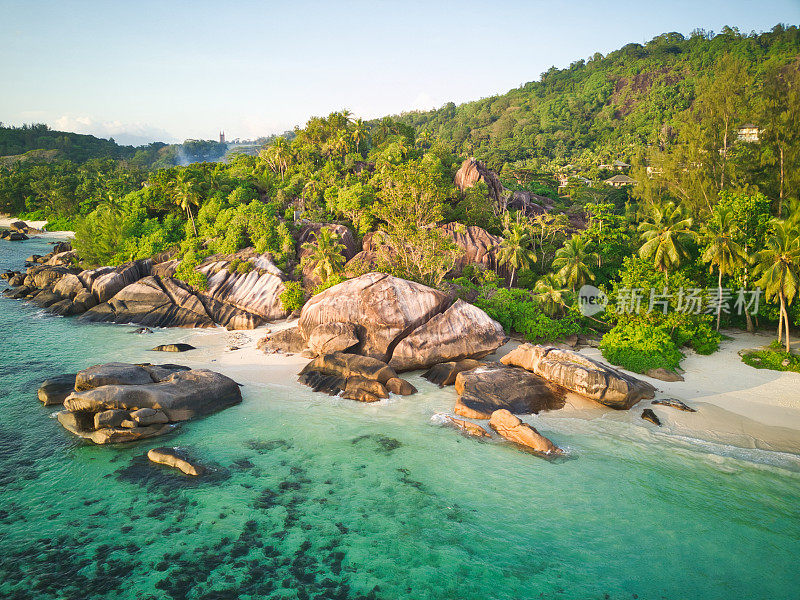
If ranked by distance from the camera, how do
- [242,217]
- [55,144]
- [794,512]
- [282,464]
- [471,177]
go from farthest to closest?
1. [55,144]
2. [471,177]
3. [242,217]
4. [282,464]
5. [794,512]

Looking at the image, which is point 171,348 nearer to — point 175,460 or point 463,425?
point 175,460

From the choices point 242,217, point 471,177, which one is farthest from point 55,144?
point 471,177

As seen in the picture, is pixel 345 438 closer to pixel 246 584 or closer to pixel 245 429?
pixel 245 429

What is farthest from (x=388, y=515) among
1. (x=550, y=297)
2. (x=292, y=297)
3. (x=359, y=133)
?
(x=359, y=133)

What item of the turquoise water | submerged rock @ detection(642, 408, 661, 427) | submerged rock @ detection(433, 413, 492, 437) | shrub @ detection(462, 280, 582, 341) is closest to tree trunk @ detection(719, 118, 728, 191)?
shrub @ detection(462, 280, 582, 341)

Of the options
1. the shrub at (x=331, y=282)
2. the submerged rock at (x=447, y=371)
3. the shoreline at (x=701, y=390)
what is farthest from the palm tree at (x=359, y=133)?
the submerged rock at (x=447, y=371)

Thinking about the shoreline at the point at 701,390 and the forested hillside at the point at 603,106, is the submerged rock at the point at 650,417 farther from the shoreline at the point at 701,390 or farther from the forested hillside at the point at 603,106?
the forested hillside at the point at 603,106
